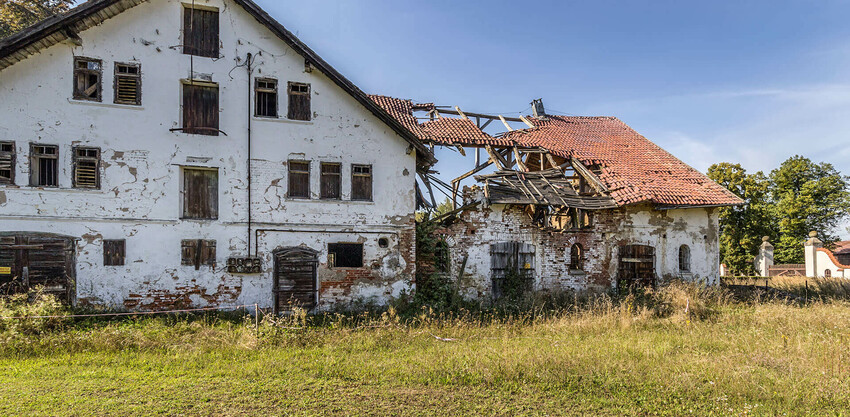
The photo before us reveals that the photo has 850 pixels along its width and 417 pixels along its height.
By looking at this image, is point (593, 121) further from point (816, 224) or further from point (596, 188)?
point (816, 224)

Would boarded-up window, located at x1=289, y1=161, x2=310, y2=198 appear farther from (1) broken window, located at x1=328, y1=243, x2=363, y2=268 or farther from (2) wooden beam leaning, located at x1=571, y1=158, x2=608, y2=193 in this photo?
(2) wooden beam leaning, located at x1=571, y1=158, x2=608, y2=193

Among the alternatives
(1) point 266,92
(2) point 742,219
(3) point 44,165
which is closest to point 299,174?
(1) point 266,92

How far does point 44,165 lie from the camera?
41.9 ft

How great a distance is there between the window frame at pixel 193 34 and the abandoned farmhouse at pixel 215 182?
0.11ft

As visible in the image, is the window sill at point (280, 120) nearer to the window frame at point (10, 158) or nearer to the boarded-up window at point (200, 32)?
the boarded-up window at point (200, 32)

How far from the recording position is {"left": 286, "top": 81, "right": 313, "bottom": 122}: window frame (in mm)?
14727

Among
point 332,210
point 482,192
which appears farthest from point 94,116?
point 482,192

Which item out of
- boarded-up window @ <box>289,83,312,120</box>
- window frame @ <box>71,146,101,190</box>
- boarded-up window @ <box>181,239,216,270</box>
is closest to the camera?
window frame @ <box>71,146,101,190</box>

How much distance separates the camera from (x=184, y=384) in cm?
759

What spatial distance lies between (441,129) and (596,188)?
247 inches

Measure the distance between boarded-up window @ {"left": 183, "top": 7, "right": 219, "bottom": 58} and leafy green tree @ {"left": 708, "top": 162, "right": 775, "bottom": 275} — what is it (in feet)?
104

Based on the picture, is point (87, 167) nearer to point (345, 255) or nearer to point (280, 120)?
point (280, 120)

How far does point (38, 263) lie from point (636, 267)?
58.5ft

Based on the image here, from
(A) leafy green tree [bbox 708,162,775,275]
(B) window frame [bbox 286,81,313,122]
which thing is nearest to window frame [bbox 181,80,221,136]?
(B) window frame [bbox 286,81,313,122]
